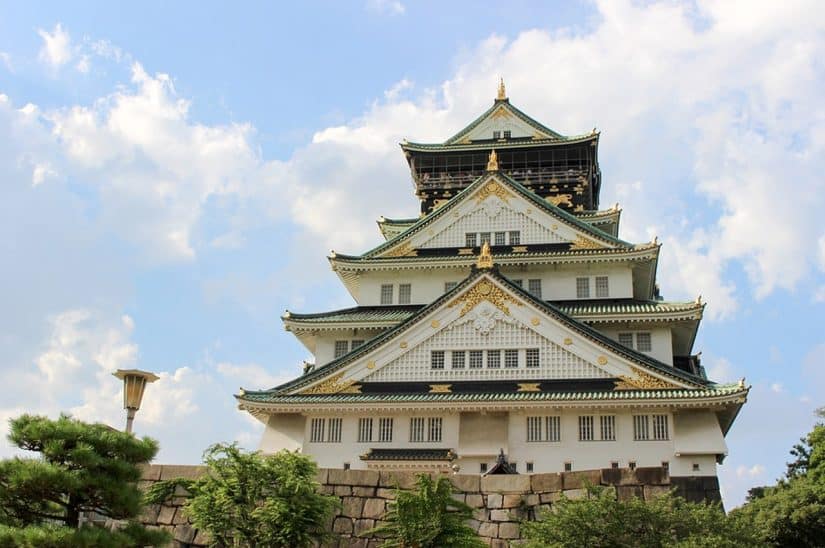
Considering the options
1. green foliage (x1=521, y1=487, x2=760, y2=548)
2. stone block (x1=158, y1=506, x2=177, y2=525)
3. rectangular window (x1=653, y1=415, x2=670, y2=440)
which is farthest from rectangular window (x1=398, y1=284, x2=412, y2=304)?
green foliage (x1=521, y1=487, x2=760, y2=548)

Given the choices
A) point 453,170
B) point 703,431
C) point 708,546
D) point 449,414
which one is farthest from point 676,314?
point 708,546

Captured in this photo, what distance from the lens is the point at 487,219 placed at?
43.0m

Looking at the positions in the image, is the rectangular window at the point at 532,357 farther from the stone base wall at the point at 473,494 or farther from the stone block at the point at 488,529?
the stone block at the point at 488,529

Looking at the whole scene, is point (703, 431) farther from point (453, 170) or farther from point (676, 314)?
point (453, 170)

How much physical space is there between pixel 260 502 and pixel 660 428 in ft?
62.6

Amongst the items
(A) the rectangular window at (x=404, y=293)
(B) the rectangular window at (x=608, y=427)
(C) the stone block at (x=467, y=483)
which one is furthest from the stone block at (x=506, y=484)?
(A) the rectangular window at (x=404, y=293)

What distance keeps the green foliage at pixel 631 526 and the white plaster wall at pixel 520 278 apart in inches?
899

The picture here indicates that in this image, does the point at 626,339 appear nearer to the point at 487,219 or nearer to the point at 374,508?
the point at 487,219

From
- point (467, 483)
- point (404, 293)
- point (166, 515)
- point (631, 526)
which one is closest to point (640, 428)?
point (404, 293)

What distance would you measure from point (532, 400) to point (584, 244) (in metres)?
9.80

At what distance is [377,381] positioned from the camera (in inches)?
1399

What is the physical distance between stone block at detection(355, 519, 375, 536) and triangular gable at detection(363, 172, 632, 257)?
22871mm

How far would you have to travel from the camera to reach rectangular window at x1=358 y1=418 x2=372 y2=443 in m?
35.2

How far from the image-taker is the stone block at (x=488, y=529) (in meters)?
20.1
